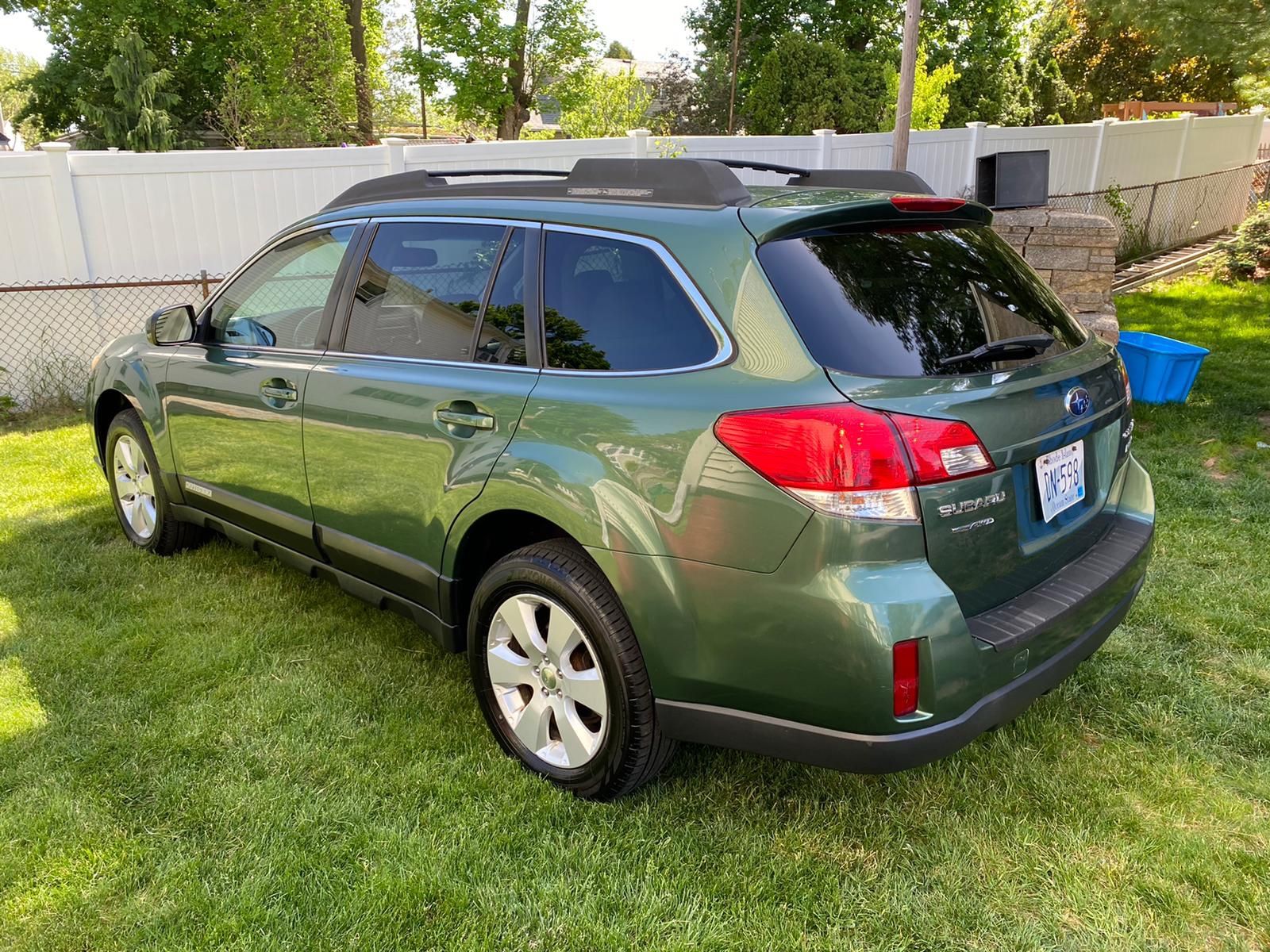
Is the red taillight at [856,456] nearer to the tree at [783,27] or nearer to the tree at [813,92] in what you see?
the tree at [813,92]

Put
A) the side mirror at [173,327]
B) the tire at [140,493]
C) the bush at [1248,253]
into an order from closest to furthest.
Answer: the side mirror at [173,327]
the tire at [140,493]
the bush at [1248,253]

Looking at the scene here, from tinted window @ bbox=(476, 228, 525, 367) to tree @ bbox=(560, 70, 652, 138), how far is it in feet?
76.0

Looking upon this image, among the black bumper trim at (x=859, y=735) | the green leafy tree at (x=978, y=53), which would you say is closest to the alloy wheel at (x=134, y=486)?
the black bumper trim at (x=859, y=735)

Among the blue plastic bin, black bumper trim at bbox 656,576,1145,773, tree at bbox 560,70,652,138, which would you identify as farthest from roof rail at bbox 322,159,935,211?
tree at bbox 560,70,652,138

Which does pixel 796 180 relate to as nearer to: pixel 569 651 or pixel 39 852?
pixel 569 651

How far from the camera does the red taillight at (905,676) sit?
2.13 metres

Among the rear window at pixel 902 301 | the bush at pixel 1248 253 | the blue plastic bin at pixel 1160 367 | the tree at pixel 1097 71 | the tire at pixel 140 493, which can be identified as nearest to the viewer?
the rear window at pixel 902 301

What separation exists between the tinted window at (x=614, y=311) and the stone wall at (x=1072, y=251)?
5.10 meters

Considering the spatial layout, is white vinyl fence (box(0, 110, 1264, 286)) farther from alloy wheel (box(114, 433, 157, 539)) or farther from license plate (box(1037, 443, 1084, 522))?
license plate (box(1037, 443, 1084, 522))

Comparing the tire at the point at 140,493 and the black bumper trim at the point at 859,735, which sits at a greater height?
the black bumper trim at the point at 859,735

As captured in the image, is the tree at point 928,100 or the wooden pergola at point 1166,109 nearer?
the tree at point 928,100

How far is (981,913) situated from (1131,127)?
1769cm

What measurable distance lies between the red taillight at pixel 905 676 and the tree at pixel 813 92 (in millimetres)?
22471

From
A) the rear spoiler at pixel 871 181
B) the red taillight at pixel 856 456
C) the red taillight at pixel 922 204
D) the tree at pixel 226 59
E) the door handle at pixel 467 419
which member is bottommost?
the door handle at pixel 467 419
